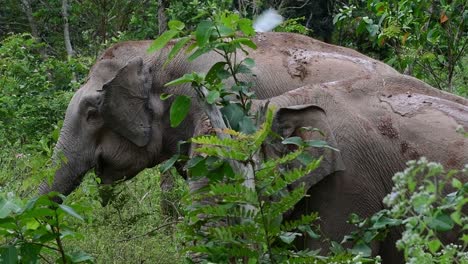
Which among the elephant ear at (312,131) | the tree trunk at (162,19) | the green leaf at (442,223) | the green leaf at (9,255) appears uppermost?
the green leaf at (442,223)

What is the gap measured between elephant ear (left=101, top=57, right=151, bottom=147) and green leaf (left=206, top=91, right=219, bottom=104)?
9.10 ft

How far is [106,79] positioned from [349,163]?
1.95 m

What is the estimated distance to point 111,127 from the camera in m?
6.53

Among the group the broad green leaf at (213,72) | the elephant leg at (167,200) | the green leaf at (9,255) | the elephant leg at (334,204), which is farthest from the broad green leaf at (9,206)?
the elephant leg at (167,200)

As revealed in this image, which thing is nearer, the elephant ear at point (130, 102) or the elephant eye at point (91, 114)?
the elephant ear at point (130, 102)

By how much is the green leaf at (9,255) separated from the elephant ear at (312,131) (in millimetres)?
1712

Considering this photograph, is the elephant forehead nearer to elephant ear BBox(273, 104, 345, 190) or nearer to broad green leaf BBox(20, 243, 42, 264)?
elephant ear BBox(273, 104, 345, 190)

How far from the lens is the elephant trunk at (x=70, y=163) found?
259 inches

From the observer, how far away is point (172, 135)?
6461 millimetres

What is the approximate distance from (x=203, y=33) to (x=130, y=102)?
9.20 ft

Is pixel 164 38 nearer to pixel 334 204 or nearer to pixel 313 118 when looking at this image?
pixel 313 118

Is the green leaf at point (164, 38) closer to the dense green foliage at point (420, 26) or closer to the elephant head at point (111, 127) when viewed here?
the elephant head at point (111, 127)

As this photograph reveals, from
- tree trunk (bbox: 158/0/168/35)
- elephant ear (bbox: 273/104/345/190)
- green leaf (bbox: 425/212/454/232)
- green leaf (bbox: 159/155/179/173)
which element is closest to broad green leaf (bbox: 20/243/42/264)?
green leaf (bbox: 159/155/179/173)

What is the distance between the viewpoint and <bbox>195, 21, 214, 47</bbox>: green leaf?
3.67m
